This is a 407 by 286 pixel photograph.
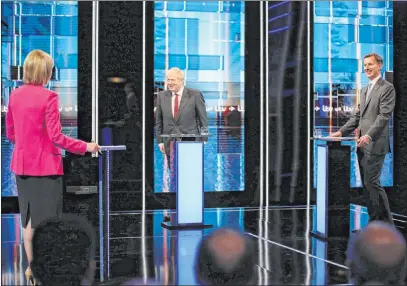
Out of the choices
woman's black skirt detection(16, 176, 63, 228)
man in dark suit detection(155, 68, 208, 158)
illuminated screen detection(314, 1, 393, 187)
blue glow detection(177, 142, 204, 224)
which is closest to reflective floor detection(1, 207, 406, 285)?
blue glow detection(177, 142, 204, 224)

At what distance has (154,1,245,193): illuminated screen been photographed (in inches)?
348

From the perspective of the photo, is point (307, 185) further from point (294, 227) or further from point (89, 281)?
point (89, 281)

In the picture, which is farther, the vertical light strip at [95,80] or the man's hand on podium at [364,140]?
the vertical light strip at [95,80]

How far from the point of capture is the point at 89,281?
469 cm

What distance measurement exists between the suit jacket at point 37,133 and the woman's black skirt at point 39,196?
0.05 m

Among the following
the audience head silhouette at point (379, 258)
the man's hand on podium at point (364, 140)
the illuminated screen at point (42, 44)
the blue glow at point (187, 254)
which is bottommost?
the blue glow at point (187, 254)

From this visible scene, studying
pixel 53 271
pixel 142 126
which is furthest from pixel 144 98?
pixel 53 271

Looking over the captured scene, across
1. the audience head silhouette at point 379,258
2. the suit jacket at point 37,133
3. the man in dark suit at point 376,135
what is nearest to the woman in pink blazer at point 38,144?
the suit jacket at point 37,133

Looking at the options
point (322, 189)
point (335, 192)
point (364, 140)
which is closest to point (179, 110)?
point (322, 189)

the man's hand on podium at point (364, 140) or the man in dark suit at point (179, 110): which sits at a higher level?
the man in dark suit at point (179, 110)

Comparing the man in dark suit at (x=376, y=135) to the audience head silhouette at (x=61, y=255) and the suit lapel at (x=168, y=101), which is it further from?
the audience head silhouette at (x=61, y=255)

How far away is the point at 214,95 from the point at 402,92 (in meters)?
2.27

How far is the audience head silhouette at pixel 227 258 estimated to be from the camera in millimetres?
4207

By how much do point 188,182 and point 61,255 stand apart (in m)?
2.31
